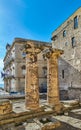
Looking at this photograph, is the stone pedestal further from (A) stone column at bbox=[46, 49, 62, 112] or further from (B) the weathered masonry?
(A) stone column at bbox=[46, 49, 62, 112]

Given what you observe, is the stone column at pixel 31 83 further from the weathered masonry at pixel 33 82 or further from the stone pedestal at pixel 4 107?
the stone pedestal at pixel 4 107

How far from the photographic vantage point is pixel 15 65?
101ft

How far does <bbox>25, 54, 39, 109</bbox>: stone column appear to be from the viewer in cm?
948

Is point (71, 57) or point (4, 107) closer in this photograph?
point (4, 107)

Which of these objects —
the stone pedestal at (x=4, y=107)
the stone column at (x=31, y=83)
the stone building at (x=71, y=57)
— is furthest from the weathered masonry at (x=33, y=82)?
the stone building at (x=71, y=57)

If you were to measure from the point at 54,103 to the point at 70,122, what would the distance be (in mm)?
3050

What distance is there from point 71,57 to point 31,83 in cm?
1226

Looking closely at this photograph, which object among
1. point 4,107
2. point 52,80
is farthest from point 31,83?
point 4,107

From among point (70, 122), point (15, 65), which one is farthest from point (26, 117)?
point (15, 65)

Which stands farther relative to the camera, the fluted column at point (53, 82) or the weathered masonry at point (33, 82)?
the fluted column at point (53, 82)

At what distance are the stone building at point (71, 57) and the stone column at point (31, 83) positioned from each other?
1048 centimetres

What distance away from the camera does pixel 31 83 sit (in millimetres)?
9688

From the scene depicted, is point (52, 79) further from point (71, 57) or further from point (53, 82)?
point (71, 57)

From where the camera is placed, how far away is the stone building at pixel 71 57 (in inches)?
762
